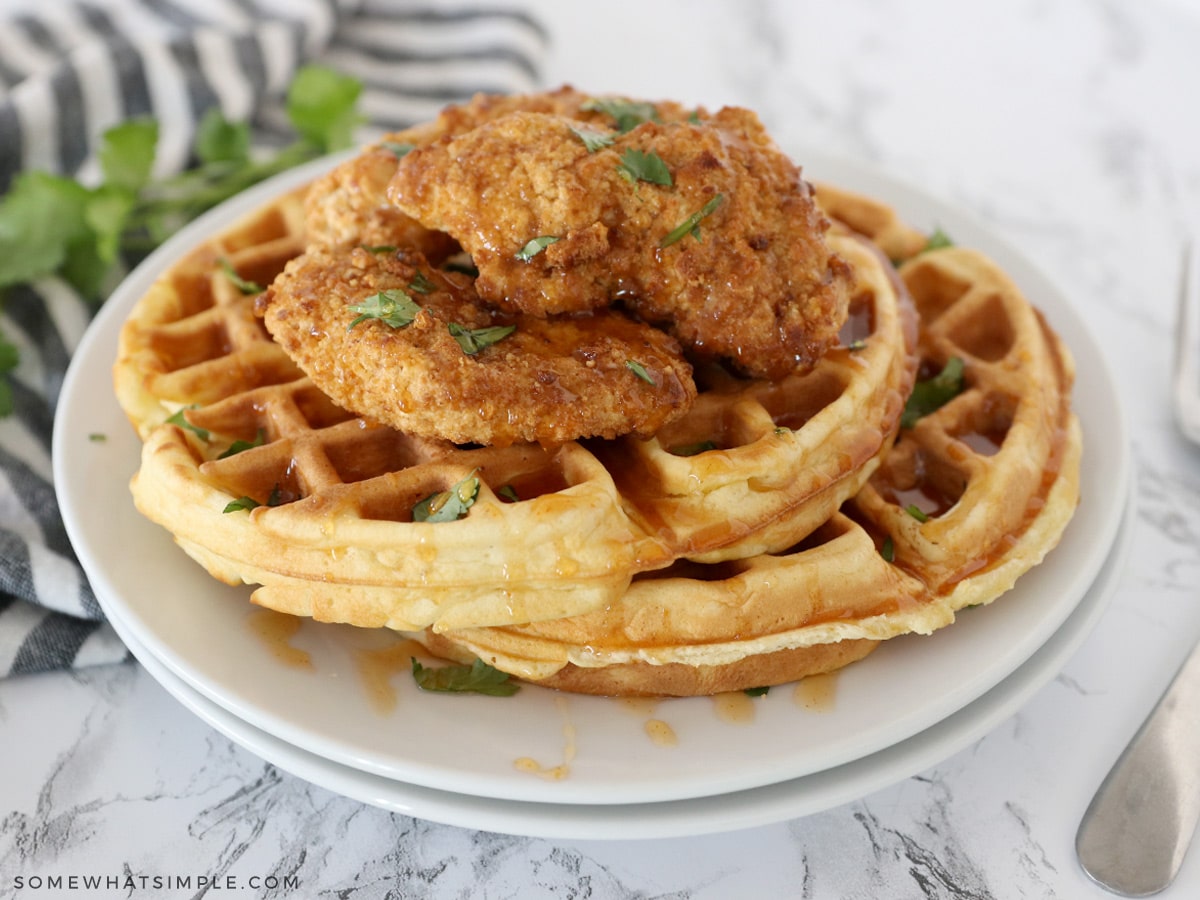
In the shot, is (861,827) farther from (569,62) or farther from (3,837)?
(569,62)

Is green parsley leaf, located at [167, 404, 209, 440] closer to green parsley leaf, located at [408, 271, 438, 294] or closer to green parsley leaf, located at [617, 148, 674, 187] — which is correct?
green parsley leaf, located at [408, 271, 438, 294]

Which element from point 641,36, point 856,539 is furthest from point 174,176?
point 856,539

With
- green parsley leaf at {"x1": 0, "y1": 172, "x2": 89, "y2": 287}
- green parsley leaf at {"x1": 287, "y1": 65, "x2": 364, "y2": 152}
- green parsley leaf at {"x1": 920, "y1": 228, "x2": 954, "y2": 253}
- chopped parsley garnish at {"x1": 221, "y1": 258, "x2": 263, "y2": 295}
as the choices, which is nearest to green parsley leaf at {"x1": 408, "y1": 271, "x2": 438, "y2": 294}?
chopped parsley garnish at {"x1": 221, "y1": 258, "x2": 263, "y2": 295}

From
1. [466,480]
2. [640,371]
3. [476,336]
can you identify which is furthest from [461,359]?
[640,371]

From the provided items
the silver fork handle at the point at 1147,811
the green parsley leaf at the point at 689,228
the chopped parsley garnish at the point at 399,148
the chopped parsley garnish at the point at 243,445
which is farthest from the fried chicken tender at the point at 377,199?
the silver fork handle at the point at 1147,811

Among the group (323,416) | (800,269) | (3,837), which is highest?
(800,269)

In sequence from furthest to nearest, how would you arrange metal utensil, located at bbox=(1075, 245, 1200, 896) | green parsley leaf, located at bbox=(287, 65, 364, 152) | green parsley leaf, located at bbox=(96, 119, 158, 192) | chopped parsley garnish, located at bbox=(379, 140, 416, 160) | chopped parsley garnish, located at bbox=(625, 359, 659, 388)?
green parsley leaf, located at bbox=(287, 65, 364, 152) < green parsley leaf, located at bbox=(96, 119, 158, 192) < chopped parsley garnish, located at bbox=(379, 140, 416, 160) < metal utensil, located at bbox=(1075, 245, 1200, 896) < chopped parsley garnish, located at bbox=(625, 359, 659, 388)

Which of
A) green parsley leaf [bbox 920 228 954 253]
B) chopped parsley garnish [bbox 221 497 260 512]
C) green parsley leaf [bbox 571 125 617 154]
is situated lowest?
chopped parsley garnish [bbox 221 497 260 512]
